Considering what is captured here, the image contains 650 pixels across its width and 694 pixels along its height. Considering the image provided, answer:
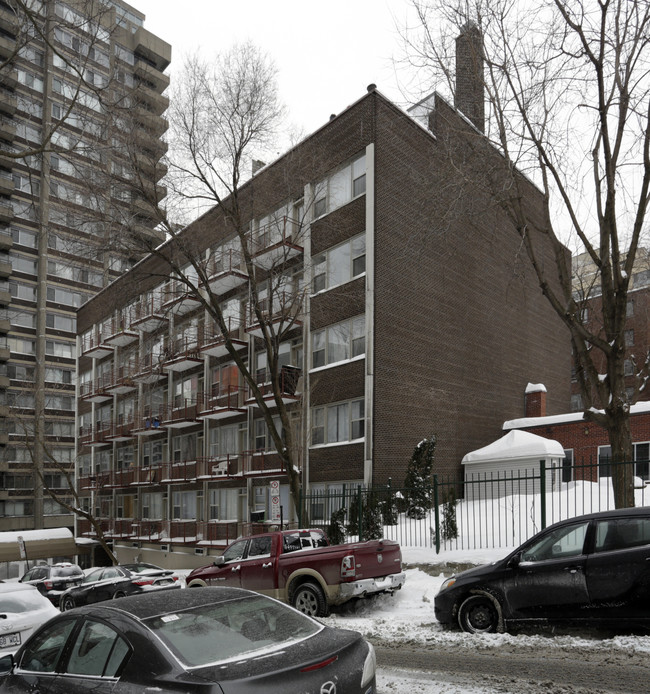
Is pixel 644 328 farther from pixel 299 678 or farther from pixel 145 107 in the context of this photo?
pixel 299 678

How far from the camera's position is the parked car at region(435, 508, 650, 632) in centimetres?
875

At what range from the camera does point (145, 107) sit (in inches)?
846

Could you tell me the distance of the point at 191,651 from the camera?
4.60 metres

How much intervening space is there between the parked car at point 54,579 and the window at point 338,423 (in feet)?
32.6

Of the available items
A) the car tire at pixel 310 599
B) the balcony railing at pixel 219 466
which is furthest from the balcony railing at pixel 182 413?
the car tire at pixel 310 599

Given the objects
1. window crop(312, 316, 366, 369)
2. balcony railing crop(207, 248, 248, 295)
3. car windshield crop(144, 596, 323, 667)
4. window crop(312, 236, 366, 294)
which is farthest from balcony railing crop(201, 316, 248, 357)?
car windshield crop(144, 596, 323, 667)

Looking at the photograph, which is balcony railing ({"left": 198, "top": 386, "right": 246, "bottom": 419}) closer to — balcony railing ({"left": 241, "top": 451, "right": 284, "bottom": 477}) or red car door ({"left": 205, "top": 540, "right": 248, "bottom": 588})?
balcony railing ({"left": 241, "top": 451, "right": 284, "bottom": 477})

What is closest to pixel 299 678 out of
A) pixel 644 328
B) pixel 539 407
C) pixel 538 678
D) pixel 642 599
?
pixel 538 678

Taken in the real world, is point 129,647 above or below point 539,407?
below

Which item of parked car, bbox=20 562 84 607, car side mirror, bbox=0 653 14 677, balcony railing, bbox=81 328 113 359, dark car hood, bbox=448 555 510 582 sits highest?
balcony railing, bbox=81 328 113 359

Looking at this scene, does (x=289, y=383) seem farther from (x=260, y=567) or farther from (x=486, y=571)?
(x=486, y=571)

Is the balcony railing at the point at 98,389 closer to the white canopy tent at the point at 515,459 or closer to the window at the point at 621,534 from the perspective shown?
the white canopy tent at the point at 515,459

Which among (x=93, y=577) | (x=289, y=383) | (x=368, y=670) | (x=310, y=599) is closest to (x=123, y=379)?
(x=289, y=383)

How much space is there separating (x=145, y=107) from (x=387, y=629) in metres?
16.8
